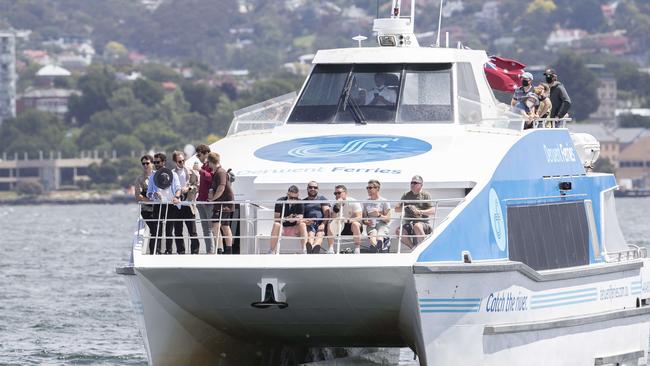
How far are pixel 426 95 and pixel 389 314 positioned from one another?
3.00 metres

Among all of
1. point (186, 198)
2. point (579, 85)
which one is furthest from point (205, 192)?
point (579, 85)

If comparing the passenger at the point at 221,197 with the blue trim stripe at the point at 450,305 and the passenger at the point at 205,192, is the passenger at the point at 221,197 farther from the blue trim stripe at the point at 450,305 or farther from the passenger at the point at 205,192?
the blue trim stripe at the point at 450,305

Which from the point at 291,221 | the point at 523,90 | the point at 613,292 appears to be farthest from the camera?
the point at 523,90

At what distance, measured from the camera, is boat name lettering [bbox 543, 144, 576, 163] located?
20.6m

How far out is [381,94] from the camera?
21.0 meters

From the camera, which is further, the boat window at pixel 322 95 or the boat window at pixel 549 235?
the boat window at pixel 322 95

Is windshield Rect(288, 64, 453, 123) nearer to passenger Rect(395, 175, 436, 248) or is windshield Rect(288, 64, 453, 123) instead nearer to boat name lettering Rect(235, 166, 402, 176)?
boat name lettering Rect(235, 166, 402, 176)

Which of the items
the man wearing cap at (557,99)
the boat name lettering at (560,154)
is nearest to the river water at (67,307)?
the boat name lettering at (560,154)

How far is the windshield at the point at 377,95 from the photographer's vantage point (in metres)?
20.8

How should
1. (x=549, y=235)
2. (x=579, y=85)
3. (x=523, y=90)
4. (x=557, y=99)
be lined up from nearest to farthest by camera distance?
(x=549, y=235), (x=523, y=90), (x=557, y=99), (x=579, y=85)

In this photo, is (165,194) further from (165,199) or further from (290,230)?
(290,230)

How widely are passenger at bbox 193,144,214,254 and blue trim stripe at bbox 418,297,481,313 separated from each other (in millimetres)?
2384

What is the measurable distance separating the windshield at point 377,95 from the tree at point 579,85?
482 feet

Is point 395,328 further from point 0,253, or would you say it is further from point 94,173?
point 94,173
